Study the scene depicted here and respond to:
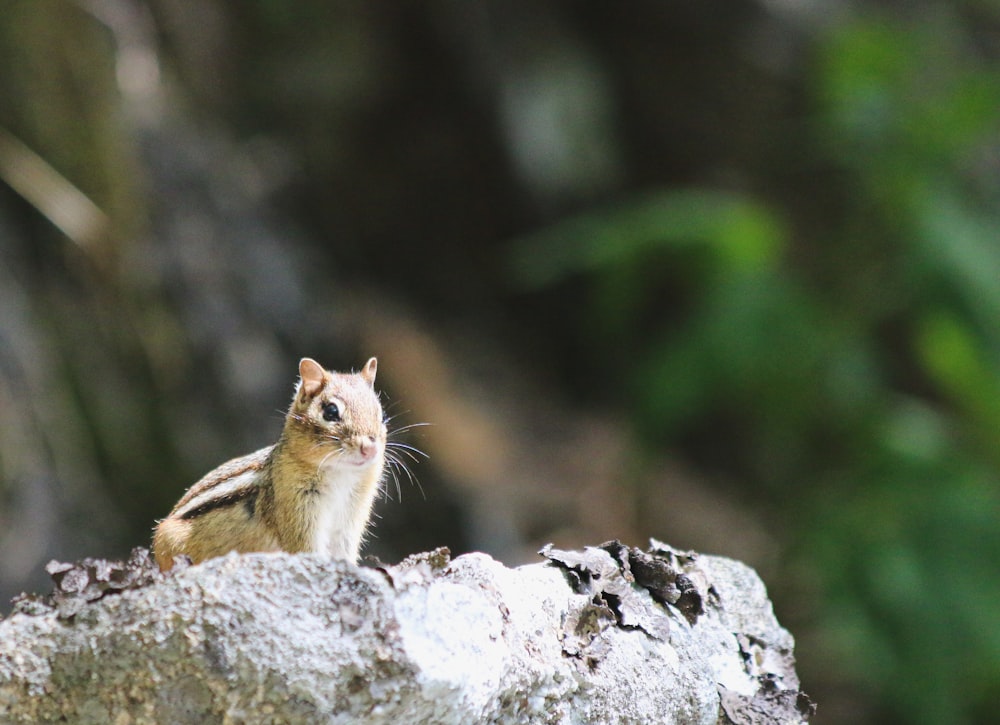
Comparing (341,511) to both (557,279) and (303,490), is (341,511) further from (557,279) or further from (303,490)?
(557,279)

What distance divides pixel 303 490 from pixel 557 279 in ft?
18.6

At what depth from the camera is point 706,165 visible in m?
7.67

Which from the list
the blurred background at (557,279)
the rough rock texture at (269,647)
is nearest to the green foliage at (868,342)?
the blurred background at (557,279)

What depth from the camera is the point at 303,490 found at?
6.92 feet

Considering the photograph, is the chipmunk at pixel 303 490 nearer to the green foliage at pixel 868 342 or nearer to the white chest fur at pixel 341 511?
the white chest fur at pixel 341 511

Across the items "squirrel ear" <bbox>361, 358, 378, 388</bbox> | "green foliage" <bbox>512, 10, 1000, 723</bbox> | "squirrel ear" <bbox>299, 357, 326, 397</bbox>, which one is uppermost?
"green foliage" <bbox>512, 10, 1000, 723</bbox>

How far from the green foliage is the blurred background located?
21mm

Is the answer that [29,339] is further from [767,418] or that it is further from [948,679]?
[948,679]

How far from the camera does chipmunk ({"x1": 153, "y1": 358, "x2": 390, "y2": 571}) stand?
2.07 m

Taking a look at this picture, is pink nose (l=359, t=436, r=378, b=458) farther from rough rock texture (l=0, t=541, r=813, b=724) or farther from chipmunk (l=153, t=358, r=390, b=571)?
rough rock texture (l=0, t=541, r=813, b=724)

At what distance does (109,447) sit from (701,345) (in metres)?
3.12

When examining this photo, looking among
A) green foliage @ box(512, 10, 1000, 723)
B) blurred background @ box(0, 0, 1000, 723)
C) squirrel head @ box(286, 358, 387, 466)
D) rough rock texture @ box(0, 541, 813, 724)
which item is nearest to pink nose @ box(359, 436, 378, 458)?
squirrel head @ box(286, 358, 387, 466)

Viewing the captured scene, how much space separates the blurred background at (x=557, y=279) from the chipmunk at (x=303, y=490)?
2.23 m

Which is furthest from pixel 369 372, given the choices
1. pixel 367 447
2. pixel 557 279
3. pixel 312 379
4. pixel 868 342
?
pixel 557 279
